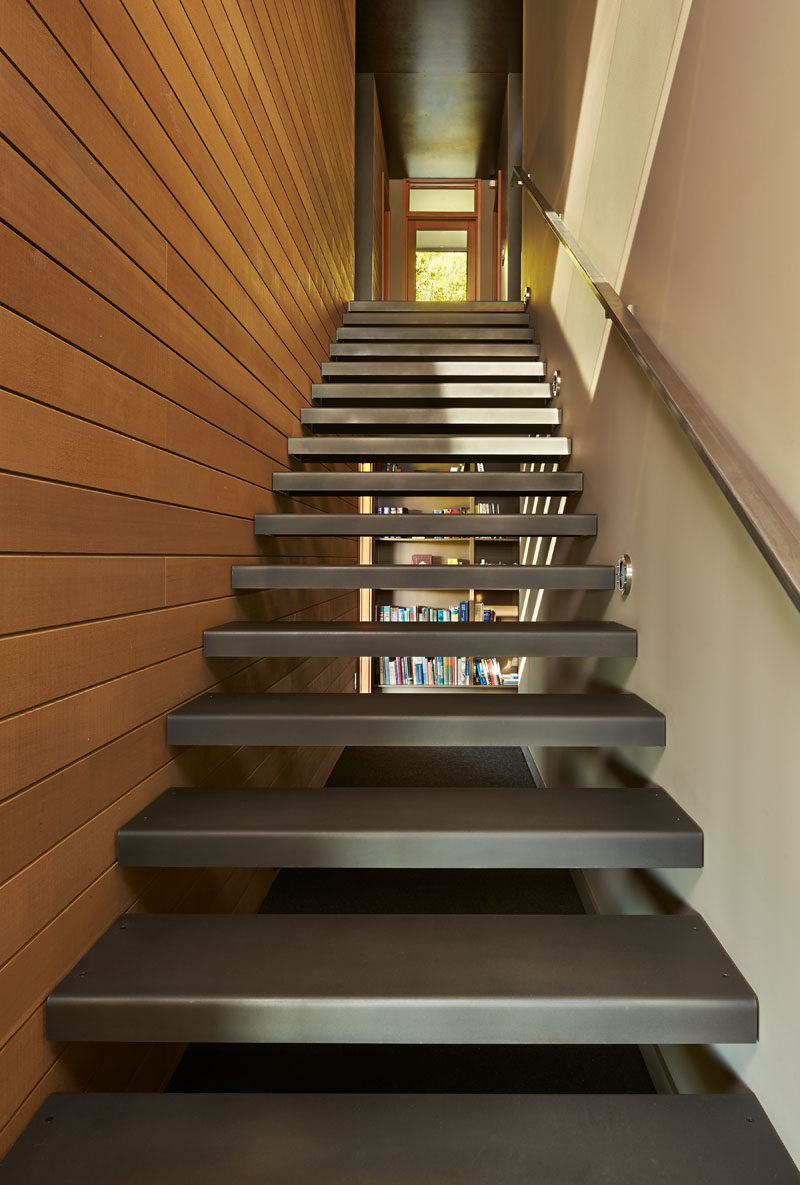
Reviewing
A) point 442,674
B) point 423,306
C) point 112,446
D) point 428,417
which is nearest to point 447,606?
point 442,674

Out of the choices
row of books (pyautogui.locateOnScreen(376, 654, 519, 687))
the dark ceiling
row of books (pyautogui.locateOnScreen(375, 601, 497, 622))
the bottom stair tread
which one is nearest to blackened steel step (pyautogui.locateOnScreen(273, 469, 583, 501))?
the bottom stair tread

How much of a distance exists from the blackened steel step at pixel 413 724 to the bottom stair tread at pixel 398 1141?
0.70 meters

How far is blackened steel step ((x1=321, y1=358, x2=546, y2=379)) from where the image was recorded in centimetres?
349

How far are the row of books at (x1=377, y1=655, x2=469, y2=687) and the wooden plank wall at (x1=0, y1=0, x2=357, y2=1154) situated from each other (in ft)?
11.4

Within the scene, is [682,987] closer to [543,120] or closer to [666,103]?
[666,103]

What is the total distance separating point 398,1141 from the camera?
103 centimetres

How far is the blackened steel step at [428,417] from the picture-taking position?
3100 millimetres

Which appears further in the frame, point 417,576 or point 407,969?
point 417,576

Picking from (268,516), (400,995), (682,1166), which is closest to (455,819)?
(400,995)

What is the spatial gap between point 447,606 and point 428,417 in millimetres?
3041

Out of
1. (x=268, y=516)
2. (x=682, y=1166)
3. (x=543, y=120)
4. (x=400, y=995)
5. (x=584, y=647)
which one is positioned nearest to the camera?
(x=682, y=1166)

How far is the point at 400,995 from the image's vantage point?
45.8 inches

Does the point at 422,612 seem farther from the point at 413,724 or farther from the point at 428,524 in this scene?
the point at 413,724

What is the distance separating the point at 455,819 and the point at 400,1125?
0.55 metres
